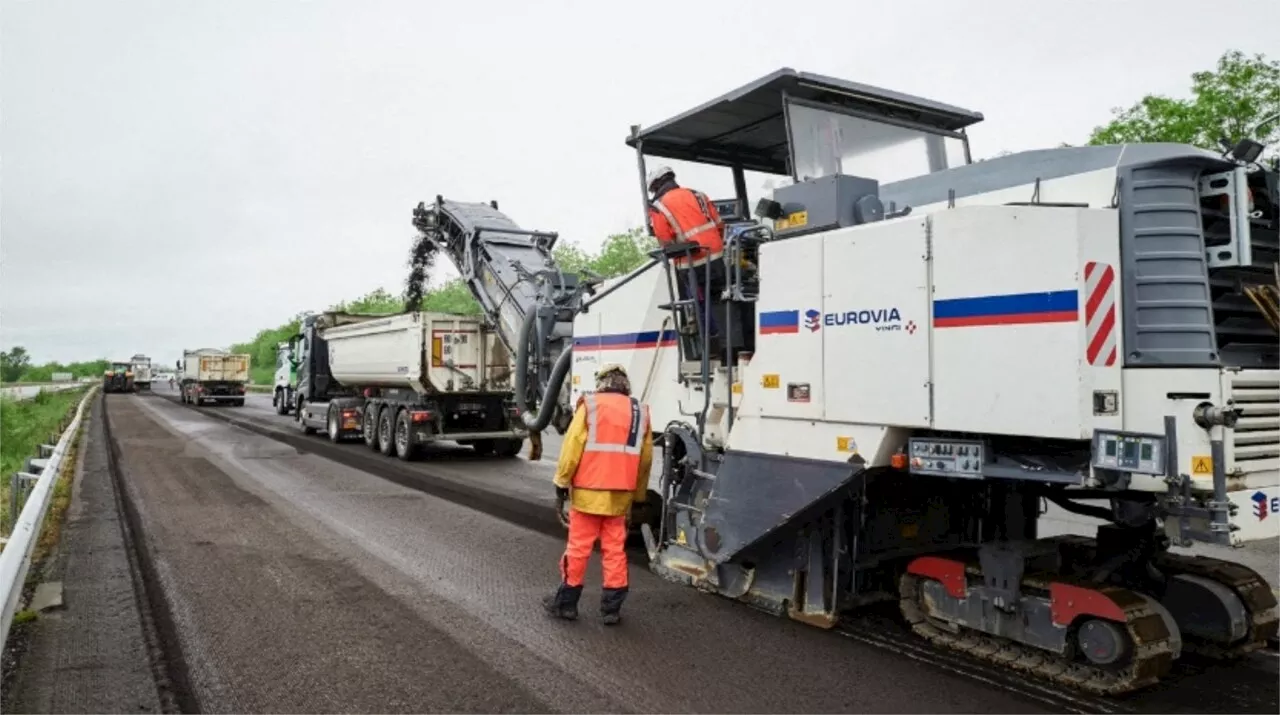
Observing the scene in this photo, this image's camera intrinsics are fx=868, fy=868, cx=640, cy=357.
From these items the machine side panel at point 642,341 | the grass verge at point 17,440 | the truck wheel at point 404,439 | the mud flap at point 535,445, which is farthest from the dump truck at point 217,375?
the machine side panel at point 642,341

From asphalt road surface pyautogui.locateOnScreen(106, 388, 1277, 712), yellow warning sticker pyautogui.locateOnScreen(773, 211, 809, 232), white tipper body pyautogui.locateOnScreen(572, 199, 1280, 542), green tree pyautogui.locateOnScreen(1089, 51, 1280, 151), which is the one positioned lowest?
asphalt road surface pyautogui.locateOnScreen(106, 388, 1277, 712)

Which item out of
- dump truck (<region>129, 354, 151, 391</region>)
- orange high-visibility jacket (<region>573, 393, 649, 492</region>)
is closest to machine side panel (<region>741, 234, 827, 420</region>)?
orange high-visibility jacket (<region>573, 393, 649, 492</region>)

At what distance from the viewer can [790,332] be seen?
505 centimetres

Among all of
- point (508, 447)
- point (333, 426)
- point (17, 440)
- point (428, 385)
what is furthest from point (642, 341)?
point (17, 440)

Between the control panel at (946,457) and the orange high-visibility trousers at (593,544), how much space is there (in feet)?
5.75

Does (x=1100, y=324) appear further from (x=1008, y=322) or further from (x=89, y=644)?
(x=89, y=644)

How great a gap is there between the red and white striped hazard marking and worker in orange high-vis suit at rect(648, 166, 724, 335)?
7.75ft

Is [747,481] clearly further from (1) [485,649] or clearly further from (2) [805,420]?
(1) [485,649]

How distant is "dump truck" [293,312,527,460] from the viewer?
45.6 ft

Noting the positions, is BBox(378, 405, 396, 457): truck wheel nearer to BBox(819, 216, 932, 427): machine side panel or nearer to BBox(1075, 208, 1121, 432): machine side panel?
BBox(819, 216, 932, 427): machine side panel

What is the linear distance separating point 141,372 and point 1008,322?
6254 cm

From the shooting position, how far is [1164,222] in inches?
155

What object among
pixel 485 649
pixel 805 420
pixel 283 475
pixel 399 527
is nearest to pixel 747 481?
pixel 805 420

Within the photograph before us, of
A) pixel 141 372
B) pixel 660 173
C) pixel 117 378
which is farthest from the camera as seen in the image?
pixel 141 372
